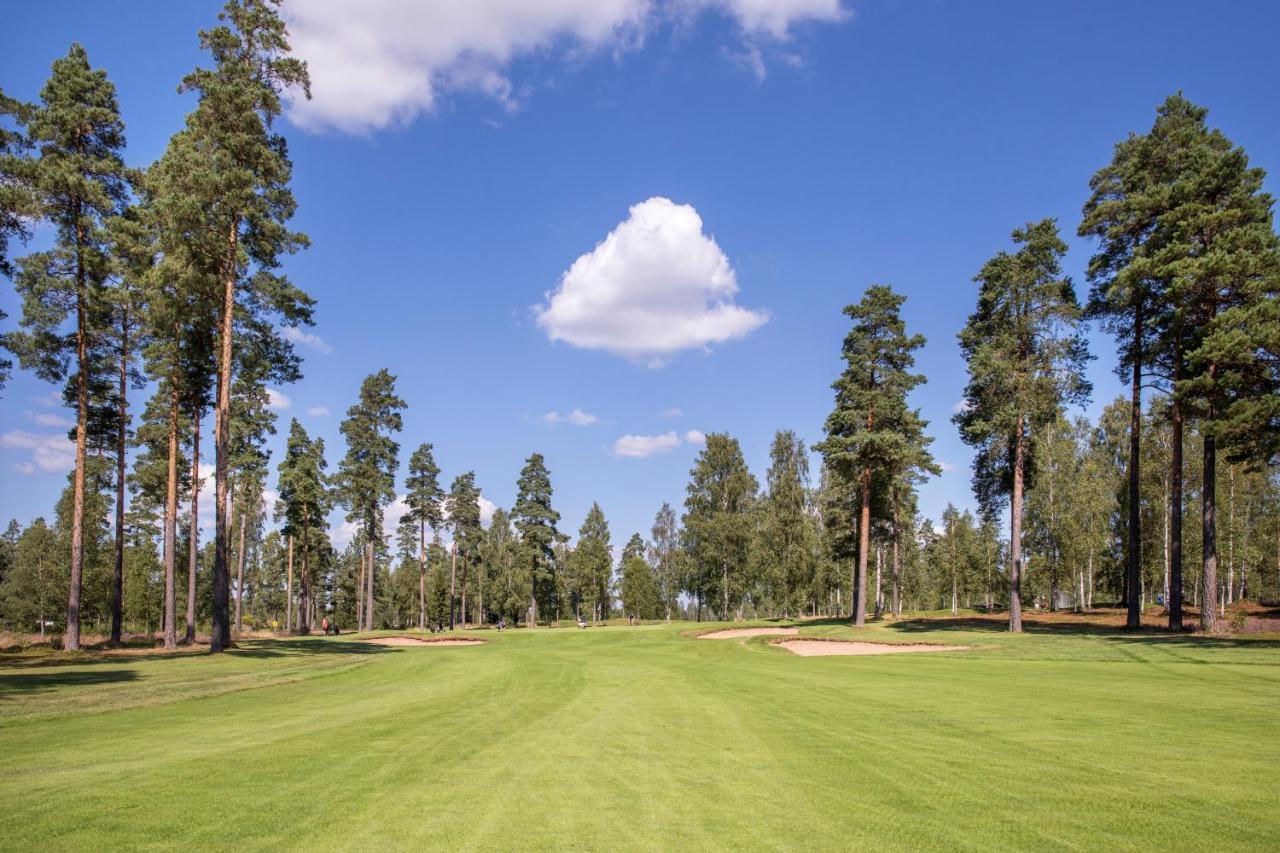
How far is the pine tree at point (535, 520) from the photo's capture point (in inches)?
2451

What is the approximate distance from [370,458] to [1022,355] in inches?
1747

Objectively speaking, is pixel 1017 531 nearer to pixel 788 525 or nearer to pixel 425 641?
pixel 788 525

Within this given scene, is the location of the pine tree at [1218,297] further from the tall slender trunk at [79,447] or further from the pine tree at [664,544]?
the pine tree at [664,544]

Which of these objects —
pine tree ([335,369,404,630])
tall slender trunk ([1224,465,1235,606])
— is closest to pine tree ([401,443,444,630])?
pine tree ([335,369,404,630])

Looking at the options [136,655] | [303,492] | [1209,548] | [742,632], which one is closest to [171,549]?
[136,655]

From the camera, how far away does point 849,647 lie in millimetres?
29094

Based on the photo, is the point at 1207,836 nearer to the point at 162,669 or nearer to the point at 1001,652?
the point at 1001,652

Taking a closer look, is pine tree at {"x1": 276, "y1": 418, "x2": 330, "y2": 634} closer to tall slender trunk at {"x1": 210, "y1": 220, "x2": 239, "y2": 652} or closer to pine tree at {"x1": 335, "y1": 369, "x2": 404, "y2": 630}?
pine tree at {"x1": 335, "y1": 369, "x2": 404, "y2": 630}

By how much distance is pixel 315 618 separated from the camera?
94.6 meters

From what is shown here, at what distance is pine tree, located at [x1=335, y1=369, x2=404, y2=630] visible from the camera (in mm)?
50312

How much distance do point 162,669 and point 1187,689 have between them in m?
24.6

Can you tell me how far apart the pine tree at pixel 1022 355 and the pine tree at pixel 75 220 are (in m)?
36.4

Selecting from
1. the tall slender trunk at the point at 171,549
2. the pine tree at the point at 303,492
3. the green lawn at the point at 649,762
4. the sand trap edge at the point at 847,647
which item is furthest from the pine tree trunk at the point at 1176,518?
the pine tree at the point at 303,492

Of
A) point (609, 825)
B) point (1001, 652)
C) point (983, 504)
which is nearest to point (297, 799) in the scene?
point (609, 825)
